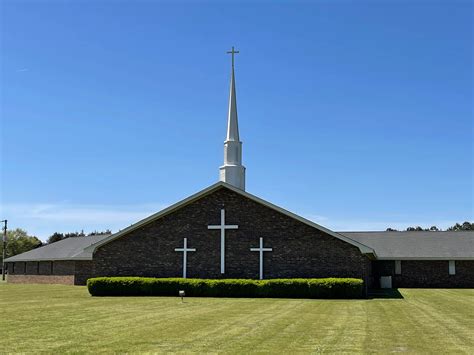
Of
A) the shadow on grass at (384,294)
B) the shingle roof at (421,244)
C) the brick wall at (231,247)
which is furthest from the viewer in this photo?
the shingle roof at (421,244)

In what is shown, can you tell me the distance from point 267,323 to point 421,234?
99.4 ft

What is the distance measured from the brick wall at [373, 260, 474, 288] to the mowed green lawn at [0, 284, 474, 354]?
15.5m

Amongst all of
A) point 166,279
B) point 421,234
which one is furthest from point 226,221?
point 421,234

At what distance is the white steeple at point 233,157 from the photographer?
1315 inches

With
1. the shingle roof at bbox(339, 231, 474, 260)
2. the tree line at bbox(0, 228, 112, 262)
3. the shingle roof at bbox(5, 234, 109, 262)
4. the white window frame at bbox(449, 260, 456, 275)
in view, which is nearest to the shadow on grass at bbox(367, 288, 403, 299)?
the shingle roof at bbox(339, 231, 474, 260)

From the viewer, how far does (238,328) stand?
1439 centimetres

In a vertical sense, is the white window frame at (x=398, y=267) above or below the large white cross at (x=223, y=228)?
below

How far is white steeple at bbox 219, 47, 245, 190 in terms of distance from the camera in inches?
1315

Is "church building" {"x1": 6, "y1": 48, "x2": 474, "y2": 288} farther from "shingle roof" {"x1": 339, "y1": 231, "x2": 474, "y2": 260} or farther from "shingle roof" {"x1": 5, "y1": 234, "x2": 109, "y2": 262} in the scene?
"shingle roof" {"x1": 5, "y1": 234, "x2": 109, "y2": 262}

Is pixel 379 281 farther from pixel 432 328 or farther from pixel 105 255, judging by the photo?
pixel 432 328

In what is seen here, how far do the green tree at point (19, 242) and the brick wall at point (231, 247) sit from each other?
197 feet

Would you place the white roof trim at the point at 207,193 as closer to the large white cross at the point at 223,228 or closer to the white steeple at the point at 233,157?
Answer: the large white cross at the point at 223,228

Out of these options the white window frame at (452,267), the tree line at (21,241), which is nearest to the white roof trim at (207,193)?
the white window frame at (452,267)

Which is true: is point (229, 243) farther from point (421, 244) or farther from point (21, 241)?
point (21, 241)
